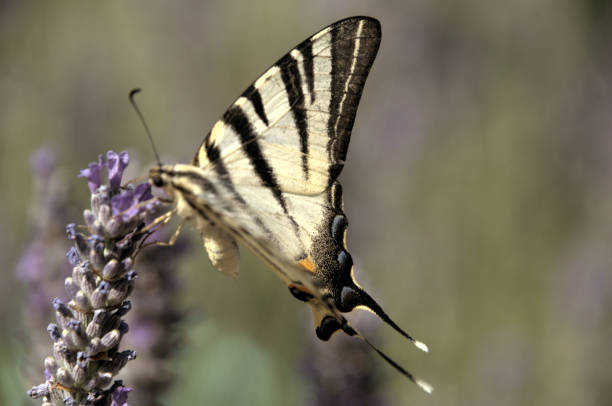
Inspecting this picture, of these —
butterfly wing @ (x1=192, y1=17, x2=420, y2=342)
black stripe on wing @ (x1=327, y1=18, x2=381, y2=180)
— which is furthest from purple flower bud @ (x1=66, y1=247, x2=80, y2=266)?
black stripe on wing @ (x1=327, y1=18, x2=381, y2=180)

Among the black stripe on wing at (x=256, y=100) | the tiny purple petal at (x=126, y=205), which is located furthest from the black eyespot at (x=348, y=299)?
the tiny purple petal at (x=126, y=205)

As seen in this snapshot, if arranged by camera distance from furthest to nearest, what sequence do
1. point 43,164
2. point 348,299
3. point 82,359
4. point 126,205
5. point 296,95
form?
1. point 43,164
2. point 348,299
3. point 296,95
4. point 126,205
5. point 82,359

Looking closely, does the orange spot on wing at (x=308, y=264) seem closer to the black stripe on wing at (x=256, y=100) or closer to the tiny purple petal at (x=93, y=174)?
the black stripe on wing at (x=256, y=100)

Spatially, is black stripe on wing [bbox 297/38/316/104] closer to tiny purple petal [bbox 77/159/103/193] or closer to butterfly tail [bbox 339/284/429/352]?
butterfly tail [bbox 339/284/429/352]

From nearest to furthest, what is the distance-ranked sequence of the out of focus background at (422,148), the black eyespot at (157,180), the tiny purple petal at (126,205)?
the tiny purple petal at (126,205) < the black eyespot at (157,180) < the out of focus background at (422,148)

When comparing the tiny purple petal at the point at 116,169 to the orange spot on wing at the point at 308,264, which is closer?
the tiny purple petal at the point at 116,169

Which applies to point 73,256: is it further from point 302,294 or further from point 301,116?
point 301,116

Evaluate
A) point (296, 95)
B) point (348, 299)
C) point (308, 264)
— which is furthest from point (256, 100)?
point (348, 299)
